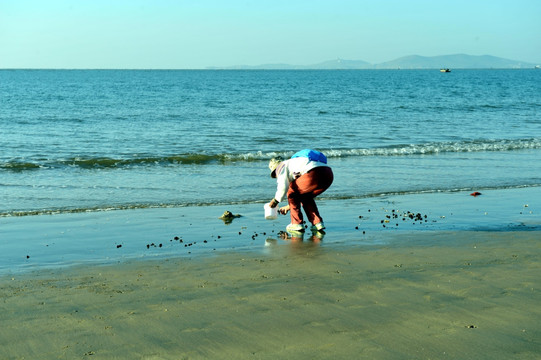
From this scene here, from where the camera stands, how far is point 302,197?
1048 cm

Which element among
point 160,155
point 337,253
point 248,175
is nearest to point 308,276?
point 337,253

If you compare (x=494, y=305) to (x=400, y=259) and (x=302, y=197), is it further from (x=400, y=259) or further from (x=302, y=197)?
(x=302, y=197)

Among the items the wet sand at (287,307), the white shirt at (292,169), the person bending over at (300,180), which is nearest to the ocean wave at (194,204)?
the person bending over at (300,180)

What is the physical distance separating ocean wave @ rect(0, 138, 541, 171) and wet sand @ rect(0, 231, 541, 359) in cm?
1084

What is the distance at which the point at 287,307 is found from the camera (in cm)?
624

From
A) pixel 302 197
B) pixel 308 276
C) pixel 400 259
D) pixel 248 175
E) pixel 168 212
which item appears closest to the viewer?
pixel 308 276

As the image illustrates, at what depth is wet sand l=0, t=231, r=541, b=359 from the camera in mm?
5270

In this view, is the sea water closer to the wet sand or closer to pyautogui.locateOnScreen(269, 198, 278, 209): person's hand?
pyautogui.locateOnScreen(269, 198, 278, 209): person's hand

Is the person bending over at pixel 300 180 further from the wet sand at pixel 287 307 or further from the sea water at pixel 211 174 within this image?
the wet sand at pixel 287 307

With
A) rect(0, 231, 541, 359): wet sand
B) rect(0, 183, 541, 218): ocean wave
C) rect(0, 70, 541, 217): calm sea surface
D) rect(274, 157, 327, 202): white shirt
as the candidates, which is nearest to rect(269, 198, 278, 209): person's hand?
rect(274, 157, 327, 202): white shirt

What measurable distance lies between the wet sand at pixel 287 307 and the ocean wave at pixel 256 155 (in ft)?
35.6

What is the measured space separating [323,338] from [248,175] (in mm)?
11540

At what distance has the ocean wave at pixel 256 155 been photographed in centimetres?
1847

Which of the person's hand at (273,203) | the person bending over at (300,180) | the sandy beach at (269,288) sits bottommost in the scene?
the sandy beach at (269,288)
